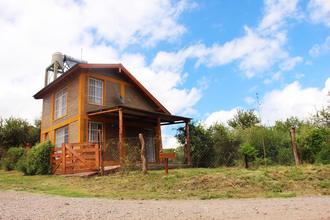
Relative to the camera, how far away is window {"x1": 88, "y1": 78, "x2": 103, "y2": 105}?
20.0 metres

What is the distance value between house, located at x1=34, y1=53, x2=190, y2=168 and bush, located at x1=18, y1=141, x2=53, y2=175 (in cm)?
192

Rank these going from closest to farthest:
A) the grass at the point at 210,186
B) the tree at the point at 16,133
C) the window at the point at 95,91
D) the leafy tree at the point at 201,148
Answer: the grass at the point at 210,186 < the window at the point at 95,91 < the leafy tree at the point at 201,148 < the tree at the point at 16,133

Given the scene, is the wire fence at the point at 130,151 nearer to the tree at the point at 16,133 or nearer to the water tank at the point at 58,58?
the tree at the point at 16,133

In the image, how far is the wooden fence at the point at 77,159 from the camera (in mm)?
15336

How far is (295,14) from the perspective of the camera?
12.5m

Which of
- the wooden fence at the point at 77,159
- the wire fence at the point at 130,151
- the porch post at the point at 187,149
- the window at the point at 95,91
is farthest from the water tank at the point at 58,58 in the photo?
the wooden fence at the point at 77,159

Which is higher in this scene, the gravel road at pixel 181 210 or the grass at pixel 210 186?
the grass at pixel 210 186

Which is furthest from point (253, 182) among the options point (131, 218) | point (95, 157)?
point (95, 157)

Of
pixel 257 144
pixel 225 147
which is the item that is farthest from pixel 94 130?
pixel 257 144

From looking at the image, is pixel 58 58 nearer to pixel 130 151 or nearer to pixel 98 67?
pixel 98 67

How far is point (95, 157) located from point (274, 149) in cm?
962

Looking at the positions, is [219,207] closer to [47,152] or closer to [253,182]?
[253,182]

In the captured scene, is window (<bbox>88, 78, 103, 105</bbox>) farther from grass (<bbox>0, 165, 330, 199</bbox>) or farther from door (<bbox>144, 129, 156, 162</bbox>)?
→ grass (<bbox>0, 165, 330, 199</bbox>)

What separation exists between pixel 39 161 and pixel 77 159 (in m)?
2.66
